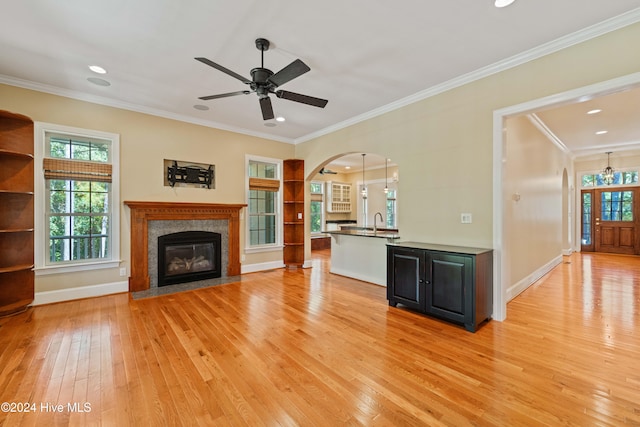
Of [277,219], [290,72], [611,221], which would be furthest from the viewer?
[611,221]

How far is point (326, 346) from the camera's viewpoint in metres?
2.72

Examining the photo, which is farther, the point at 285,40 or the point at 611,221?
the point at 611,221

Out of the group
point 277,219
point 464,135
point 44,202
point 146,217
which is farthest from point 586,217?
point 44,202

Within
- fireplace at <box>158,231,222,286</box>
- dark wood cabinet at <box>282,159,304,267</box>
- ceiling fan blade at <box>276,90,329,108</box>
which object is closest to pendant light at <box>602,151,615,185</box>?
dark wood cabinet at <box>282,159,304,267</box>

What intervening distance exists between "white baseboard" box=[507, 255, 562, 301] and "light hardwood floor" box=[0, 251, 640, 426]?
158 mm

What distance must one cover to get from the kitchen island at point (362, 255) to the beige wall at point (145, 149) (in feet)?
5.72

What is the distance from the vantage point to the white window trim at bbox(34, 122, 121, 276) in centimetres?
387

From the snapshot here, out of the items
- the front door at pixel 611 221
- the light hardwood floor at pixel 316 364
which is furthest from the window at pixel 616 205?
the light hardwood floor at pixel 316 364

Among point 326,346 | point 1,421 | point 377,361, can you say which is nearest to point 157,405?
point 1,421

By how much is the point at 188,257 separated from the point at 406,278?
3994mm

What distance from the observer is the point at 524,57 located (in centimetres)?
307

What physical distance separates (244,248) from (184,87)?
3277 millimetres

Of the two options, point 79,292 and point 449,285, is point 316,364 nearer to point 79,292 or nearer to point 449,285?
point 449,285

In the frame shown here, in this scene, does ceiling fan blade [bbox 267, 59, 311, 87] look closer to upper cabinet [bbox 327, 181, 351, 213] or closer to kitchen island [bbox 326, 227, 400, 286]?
kitchen island [bbox 326, 227, 400, 286]
